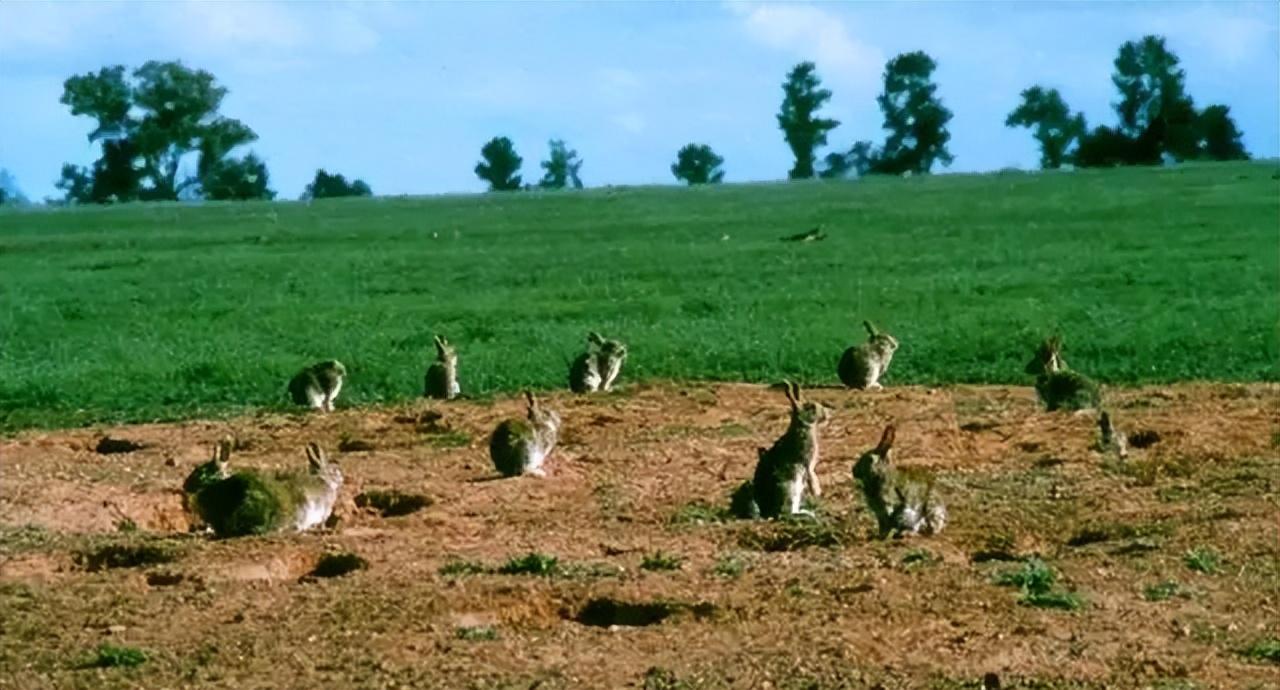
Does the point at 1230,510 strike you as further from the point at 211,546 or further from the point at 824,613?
the point at 211,546

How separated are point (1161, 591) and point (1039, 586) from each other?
1.83ft

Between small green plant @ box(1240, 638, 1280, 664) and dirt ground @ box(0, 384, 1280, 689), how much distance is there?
0.11 feet

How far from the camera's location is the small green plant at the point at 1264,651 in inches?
344

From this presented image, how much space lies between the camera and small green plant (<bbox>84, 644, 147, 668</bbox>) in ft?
29.1

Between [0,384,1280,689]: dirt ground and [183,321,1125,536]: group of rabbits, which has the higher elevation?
[183,321,1125,536]: group of rabbits

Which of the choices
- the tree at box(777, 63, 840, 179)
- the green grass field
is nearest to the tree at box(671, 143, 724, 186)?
the tree at box(777, 63, 840, 179)

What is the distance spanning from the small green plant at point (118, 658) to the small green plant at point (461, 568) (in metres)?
1.98

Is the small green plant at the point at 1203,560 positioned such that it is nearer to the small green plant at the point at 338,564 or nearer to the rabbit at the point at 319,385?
the small green plant at the point at 338,564

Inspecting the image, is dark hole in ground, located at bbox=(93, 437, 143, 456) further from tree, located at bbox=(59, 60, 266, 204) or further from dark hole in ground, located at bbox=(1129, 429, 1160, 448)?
tree, located at bbox=(59, 60, 266, 204)

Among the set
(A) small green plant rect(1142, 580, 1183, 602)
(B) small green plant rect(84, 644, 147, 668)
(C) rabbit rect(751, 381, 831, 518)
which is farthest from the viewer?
(C) rabbit rect(751, 381, 831, 518)

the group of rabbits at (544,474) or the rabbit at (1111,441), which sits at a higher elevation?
the group of rabbits at (544,474)

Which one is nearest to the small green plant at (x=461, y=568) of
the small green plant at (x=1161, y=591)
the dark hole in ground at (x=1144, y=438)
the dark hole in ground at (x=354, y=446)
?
the small green plant at (x=1161, y=591)

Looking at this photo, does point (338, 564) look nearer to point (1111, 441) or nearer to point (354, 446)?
point (354, 446)

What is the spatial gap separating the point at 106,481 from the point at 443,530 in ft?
10.5
